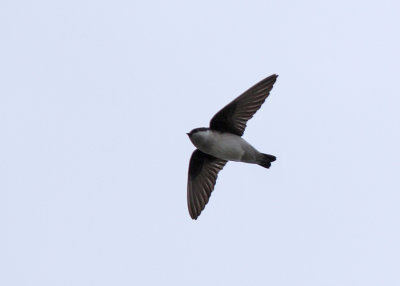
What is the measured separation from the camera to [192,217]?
12797 mm

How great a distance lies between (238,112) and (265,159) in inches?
21.0

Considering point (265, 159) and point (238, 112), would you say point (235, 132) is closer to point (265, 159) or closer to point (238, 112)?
point (238, 112)

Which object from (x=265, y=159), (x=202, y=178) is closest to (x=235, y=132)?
(x=265, y=159)

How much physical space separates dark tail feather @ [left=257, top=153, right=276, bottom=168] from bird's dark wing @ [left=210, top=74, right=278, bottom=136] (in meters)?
0.31

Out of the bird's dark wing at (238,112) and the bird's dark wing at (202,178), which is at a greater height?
the bird's dark wing at (238,112)

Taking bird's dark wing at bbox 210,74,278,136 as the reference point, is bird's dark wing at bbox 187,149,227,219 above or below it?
below

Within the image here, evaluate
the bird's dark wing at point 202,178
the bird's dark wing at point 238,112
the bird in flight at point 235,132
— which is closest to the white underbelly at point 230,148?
the bird in flight at point 235,132

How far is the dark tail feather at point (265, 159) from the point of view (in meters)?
12.2

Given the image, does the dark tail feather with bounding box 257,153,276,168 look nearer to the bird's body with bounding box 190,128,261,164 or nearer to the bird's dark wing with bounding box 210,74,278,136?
the bird's body with bounding box 190,128,261,164

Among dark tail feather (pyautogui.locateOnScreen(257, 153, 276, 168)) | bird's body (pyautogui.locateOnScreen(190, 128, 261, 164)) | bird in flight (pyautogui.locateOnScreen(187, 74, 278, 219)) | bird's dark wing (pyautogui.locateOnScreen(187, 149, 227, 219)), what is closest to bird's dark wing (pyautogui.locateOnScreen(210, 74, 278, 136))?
bird in flight (pyautogui.locateOnScreen(187, 74, 278, 219))

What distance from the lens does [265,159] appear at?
12.2 meters

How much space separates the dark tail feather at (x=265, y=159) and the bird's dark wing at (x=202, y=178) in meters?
0.70

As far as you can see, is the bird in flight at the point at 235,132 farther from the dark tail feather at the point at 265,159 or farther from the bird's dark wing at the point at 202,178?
the bird's dark wing at the point at 202,178

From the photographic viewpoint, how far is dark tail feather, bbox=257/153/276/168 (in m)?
12.2
